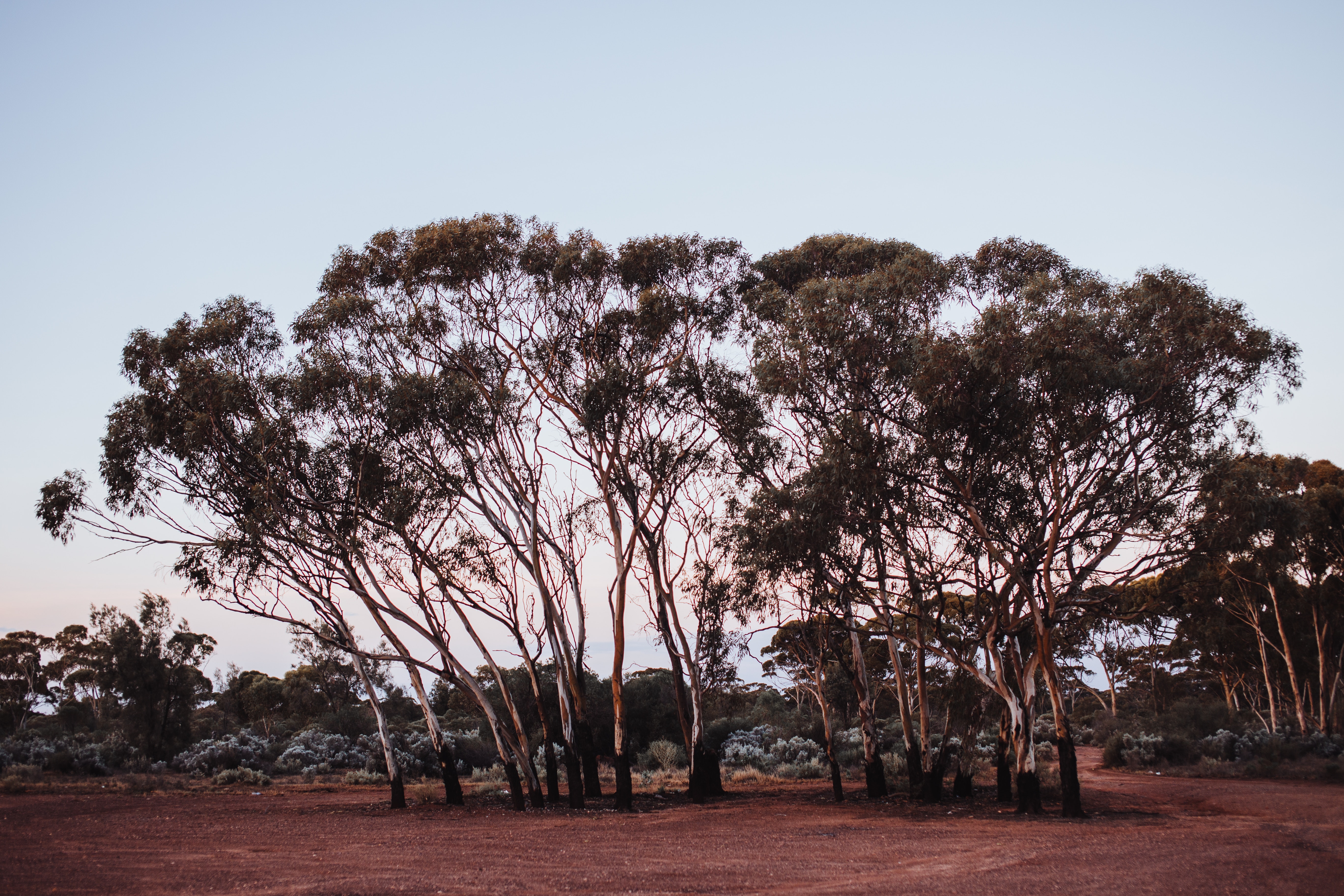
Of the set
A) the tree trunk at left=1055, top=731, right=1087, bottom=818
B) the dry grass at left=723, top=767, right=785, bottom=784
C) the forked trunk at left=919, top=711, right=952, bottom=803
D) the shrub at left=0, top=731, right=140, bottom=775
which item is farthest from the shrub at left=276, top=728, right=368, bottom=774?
the tree trunk at left=1055, top=731, right=1087, bottom=818

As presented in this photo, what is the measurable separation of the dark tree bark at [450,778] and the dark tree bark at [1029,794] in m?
10.7

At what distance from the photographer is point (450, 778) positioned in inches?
726

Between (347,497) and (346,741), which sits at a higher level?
(347,497)

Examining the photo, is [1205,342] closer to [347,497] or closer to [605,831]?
[605,831]

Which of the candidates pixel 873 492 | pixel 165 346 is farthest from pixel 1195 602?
pixel 165 346

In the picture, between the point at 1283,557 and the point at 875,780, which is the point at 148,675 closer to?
the point at 875,780

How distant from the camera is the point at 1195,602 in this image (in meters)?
18.2

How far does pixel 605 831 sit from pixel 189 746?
65.2 feet

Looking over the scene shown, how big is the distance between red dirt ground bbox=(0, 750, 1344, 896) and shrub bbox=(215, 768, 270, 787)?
4433 mm

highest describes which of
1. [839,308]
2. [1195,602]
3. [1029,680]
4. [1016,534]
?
[839,308]

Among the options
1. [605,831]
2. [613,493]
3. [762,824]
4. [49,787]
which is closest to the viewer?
[605,831]

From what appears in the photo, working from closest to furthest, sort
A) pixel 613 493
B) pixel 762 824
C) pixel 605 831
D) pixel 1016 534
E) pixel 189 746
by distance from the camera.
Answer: pixel 605 831
pixel 762 824
pixel 1016 534
pixel 613 493
pixel 189 746

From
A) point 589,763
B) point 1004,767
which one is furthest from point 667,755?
point 1004,767

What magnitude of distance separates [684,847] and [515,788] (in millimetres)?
6767
